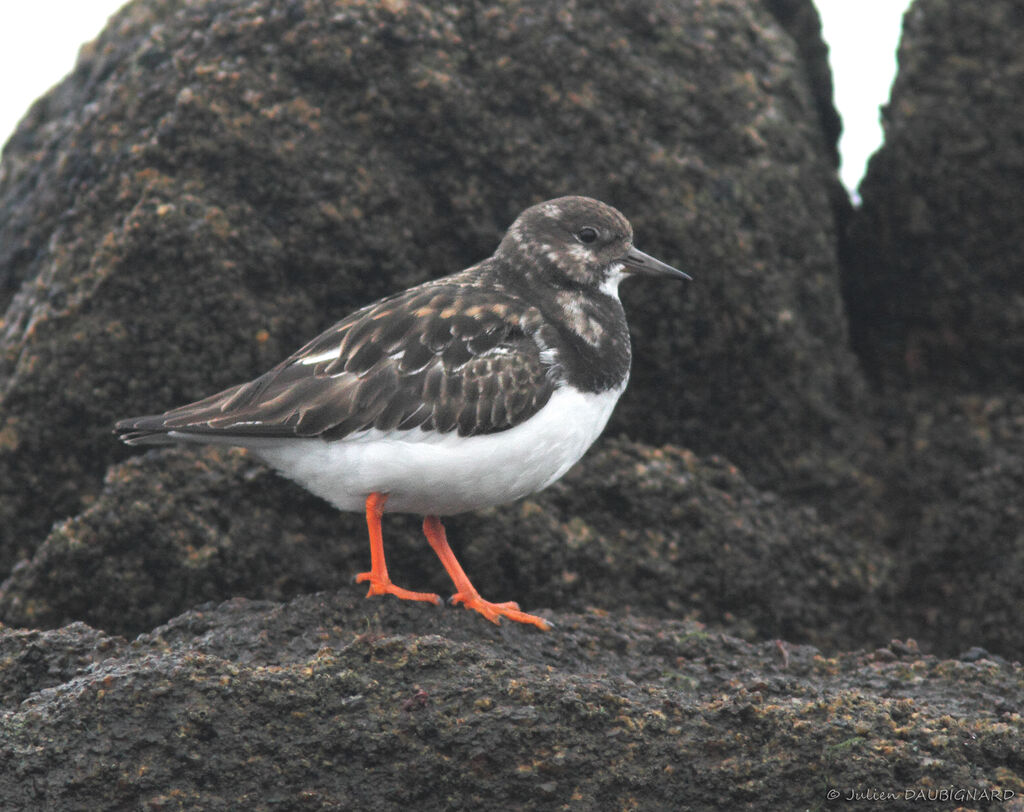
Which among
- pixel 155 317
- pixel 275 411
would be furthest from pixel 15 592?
pixel 275 411

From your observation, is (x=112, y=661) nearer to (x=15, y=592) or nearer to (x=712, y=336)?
(x=15, y=592)

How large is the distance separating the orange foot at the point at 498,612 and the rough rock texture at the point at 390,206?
2.12 meters

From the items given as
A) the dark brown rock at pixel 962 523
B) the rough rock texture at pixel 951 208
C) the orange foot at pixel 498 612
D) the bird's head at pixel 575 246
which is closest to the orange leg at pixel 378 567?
the orange foot at pixel 498 612

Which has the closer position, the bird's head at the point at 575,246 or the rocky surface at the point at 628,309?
the bird's head at the point at 575,246

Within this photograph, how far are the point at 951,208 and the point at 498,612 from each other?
15.5 feet

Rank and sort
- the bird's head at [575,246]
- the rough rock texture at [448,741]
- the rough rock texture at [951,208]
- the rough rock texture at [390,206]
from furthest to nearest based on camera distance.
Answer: the rough rock texture at [951,208], the rough rock texture at [390,206], the bird's head at [575,246], the rough rock texture at [448,741]

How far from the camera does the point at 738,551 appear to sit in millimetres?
7684

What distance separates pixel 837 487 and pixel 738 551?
111cm

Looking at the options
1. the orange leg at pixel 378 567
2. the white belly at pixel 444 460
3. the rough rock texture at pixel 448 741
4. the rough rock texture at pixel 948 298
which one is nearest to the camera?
the rough rock texture at pixel 448 741

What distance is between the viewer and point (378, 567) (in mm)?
6199

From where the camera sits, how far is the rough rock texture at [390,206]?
744 cm

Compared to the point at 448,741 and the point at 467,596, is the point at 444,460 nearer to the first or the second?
the point at 467,596

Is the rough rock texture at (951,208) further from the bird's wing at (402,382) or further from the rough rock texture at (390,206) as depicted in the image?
the bird's wing at (402,382)

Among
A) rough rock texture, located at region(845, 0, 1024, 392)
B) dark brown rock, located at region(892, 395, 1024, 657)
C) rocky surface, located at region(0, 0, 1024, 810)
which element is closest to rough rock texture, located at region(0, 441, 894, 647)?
rocky surface, located at region(0, 0, 1024, 810)
